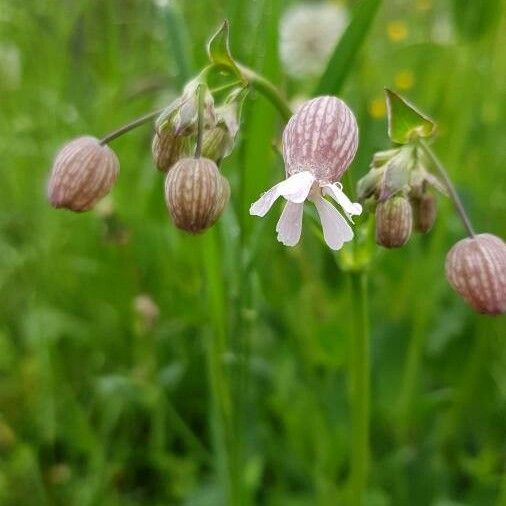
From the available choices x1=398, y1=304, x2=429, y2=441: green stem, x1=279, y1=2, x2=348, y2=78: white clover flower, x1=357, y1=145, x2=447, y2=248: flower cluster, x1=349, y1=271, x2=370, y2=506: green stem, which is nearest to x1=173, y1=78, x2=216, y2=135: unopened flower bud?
x1=357, y1=145, x2=447, y2=248: flower cluster

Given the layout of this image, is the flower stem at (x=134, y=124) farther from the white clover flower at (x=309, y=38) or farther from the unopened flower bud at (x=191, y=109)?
the white clover flower at (x=309, y=38)

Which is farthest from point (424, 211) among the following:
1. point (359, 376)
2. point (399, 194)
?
point (359, 376)

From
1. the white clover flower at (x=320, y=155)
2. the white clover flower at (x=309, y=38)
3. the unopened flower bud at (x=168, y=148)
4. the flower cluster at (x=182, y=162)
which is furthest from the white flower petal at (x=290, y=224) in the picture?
the white clover flower at (x=309, y=38)

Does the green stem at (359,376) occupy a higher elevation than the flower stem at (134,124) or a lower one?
lower

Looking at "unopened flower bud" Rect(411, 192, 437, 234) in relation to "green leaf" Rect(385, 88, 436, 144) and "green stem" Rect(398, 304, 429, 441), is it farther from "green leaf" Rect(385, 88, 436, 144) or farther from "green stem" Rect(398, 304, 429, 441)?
"green stem" Rect(398, 304, 429, 441)

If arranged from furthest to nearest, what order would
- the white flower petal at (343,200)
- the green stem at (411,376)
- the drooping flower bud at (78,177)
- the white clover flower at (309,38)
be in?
1. the white clover flower at (309,38)
2. the green stem at (411,376)
3. the drooping flower bud at (78,177)
4. the white flower petal at (343,200)

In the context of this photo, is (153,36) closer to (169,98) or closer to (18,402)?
(169,98)

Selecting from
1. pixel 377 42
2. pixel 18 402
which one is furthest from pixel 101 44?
pixel 18 402
